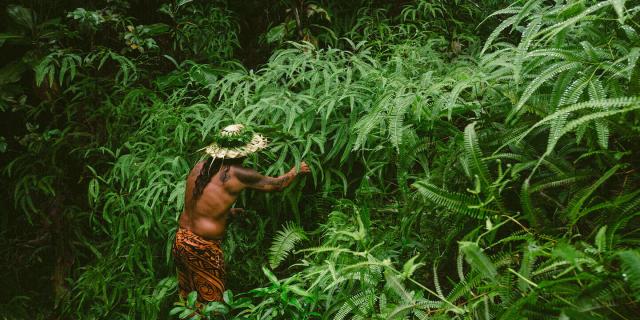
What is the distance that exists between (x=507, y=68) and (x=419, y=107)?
36 centimetres

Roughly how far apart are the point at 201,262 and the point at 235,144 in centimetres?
66

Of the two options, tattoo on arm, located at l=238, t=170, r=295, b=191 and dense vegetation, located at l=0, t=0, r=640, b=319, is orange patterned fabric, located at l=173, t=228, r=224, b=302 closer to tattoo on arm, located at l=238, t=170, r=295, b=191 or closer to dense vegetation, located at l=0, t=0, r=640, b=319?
dense vegetation, located at l=0, t=0, r=640, b=319

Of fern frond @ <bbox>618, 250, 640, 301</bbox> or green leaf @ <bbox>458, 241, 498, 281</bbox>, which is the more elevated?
fern frond @ <bbox>618, 250, 640, 301</bbox>

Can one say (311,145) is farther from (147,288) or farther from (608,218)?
(608,218)

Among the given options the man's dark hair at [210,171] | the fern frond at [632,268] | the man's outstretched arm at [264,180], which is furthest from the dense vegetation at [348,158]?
the man's dark hair at [210,171]

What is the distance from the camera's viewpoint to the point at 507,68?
6.22 feet

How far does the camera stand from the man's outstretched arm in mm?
2504

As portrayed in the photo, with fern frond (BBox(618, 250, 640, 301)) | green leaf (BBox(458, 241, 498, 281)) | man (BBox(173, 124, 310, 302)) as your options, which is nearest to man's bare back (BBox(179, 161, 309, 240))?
man (BBox(173, 124, 310, 302))

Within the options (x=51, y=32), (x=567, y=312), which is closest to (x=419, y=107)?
(x=567, y=312)

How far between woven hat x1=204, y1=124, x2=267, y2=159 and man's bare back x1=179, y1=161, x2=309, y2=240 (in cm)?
7

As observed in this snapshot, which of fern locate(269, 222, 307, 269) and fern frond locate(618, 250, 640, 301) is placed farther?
fern locate(269, 222, 307, 269)

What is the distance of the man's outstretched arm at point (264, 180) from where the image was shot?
2.50 meters

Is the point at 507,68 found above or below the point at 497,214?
above

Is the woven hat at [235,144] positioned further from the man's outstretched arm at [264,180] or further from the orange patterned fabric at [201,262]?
the orange patterned fabric at [201,262]
